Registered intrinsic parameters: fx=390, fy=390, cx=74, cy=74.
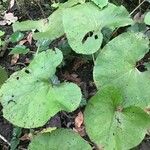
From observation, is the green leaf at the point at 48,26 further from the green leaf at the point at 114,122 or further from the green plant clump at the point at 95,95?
the green leaf at the point at 114,122

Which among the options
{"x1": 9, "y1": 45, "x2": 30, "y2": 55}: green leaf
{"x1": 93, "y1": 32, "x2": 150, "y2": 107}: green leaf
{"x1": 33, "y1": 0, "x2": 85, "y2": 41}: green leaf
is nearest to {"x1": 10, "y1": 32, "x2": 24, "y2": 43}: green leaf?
{"x1": 9, "y1": 45, "x2": 30, "y2": 55}: green leaf

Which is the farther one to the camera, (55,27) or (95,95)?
(55,27)

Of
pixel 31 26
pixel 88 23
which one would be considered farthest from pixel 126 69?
pixel 31 26

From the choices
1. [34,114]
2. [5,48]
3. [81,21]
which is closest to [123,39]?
[81,21]

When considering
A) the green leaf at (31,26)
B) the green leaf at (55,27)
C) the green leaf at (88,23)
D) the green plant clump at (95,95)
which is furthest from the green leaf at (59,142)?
the green leaf at (31,26)

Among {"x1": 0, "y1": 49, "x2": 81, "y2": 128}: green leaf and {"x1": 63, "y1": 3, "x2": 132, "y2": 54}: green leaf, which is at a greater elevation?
{"x1": 63, "y1": 3, "x2": 132, "y2": 54}: green leaf

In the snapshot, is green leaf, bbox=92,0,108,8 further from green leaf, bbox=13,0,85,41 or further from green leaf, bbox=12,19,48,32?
green leaf, bbox=12,19,48,32

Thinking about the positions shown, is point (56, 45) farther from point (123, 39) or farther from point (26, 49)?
point (123, 39)

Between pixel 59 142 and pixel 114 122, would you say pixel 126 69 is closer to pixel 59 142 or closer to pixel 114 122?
pixel 114 122
